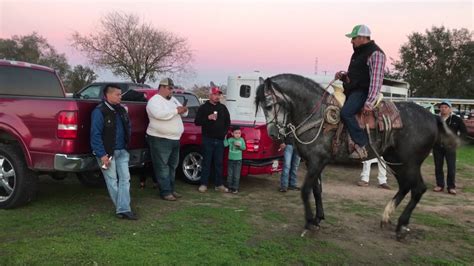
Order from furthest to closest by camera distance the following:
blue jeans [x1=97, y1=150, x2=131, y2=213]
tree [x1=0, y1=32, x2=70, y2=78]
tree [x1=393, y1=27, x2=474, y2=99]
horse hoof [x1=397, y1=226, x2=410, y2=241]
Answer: tree [x1=0, y1=32, x2=70, y2=78] → tree [x1=393, y1=27, x2=474, y2=99] → blue jeans [x1=97, y1=150, x2=131, y2=213] → horse hoof [x1=397, y1=226, x2=410, y2=241]

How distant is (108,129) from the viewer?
5.42m

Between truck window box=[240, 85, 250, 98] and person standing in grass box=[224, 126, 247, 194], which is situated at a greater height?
truck window box=[240, 85, 250, 98]

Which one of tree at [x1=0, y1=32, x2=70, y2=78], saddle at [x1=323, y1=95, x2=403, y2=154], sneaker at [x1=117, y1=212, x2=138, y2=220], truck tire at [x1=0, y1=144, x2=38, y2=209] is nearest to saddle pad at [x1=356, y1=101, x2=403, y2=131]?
saddle at [x1=323, y1=95, x2=403, y2=154]

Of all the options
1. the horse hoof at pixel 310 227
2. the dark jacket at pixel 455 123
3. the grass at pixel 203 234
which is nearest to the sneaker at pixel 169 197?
the grass at pixel 203 234

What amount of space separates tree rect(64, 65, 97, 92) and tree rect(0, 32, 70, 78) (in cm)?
424

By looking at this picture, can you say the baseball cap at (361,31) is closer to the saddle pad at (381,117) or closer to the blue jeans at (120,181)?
the saddle pad at (381,117)

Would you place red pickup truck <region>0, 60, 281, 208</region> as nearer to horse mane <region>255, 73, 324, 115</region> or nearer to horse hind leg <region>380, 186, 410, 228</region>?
horse mane <region>255, 73, 324, 115</region>

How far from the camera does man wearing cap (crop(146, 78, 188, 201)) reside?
641 cm

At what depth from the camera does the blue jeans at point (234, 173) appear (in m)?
7.64

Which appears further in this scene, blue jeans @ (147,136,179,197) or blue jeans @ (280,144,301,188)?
blue jeans @ (280,144,301,188)

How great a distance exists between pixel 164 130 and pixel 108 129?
1184 mm

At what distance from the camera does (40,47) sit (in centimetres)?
5516

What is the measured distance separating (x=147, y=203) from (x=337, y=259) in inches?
127

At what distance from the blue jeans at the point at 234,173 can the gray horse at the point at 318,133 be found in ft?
6.97
